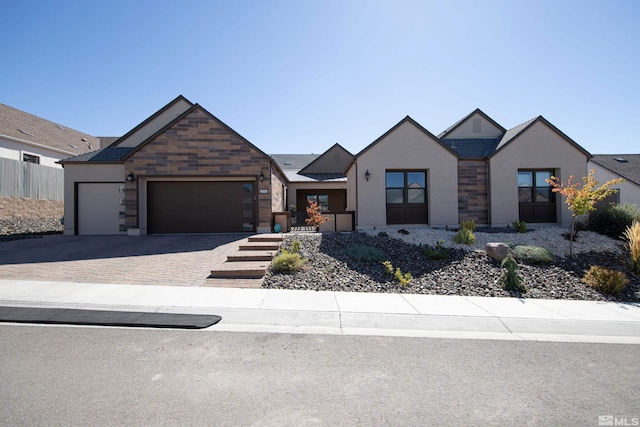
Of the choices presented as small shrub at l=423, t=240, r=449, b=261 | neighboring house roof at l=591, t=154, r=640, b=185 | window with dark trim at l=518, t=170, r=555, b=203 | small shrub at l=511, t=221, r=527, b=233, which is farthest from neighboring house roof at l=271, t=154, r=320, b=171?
neighboring house roof at l=591, t=154, r=640, b=185

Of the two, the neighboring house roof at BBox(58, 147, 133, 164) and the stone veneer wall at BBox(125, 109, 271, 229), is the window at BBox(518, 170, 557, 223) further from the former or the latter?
the neighboring house roof at BBox(58, 147, 133, 164)

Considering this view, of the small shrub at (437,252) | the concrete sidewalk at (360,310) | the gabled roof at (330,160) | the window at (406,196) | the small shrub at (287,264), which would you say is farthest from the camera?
the gabled roof at (330,160)

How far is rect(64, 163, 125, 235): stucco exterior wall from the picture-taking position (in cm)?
1573

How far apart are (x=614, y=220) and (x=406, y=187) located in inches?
313

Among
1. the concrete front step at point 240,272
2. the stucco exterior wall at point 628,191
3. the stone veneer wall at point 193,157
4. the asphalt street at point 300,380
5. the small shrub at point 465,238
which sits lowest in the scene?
the asphalt street at point 300,380

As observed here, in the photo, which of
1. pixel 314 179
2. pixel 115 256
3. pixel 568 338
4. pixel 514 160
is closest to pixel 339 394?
pixel 568 338

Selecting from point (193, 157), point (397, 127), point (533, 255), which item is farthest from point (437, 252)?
point (193, 157)

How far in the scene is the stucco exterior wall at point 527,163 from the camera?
1526 centimetres

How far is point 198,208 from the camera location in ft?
51.8

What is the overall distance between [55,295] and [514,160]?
17262 mm

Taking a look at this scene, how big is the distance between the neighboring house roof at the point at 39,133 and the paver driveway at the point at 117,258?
12754 millimetres

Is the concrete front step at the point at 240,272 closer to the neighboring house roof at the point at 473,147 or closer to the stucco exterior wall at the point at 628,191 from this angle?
the neighboring house roof at the point at 473,147

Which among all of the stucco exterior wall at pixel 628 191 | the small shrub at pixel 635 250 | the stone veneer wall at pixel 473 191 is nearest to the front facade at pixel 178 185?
the stone veneer wall at pixel 473 191

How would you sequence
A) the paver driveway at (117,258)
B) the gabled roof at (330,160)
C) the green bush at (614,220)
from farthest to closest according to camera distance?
the gabled roof at (330,160) < the green bush at (614,220) < the paver driveway at (117,258)
